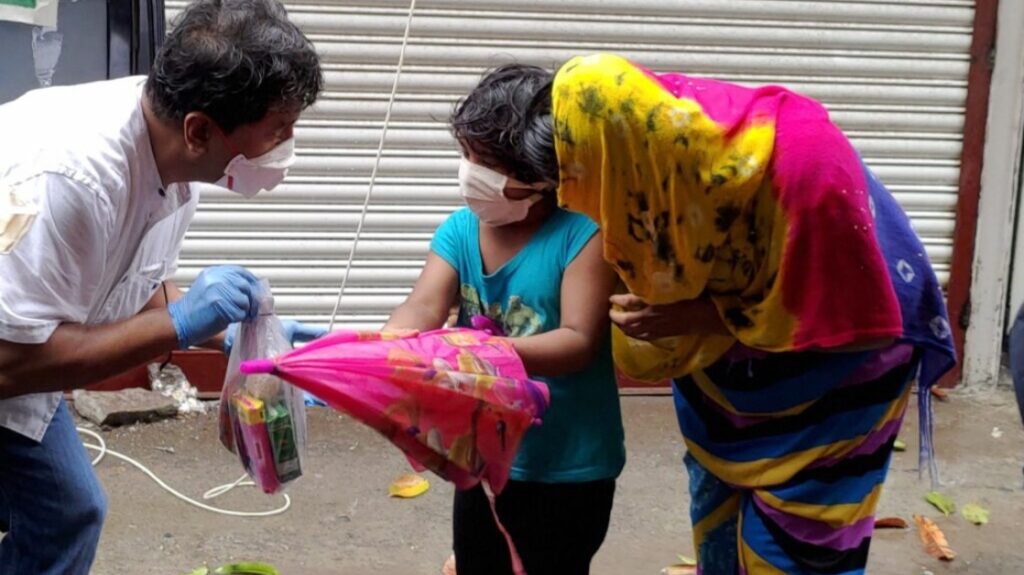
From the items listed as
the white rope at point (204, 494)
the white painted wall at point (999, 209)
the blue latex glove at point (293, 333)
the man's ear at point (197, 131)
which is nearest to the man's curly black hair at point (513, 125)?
the man's ear at point (197, 131)

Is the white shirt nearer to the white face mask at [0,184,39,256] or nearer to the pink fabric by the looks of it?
the white face mask at [0,184,39,256]

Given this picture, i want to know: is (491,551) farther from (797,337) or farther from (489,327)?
(797,337)

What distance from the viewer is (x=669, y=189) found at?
2.05 m

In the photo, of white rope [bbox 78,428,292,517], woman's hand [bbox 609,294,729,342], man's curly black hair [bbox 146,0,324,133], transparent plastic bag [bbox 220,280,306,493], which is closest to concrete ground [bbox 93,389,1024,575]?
white rope [bbox 78,428,292,517]

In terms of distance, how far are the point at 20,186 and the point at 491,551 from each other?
1.18 metres

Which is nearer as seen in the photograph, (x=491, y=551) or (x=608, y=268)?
(x=608, y=268)

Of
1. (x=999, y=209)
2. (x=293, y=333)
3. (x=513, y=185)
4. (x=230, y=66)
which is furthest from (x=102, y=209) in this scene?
(x=999, y=209)

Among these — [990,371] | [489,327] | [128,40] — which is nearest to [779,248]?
[489,327]

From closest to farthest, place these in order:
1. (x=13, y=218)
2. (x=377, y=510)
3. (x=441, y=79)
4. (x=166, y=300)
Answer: (x=13, y=218)
(x=166, y=300)
(x=377, y=510)
(x=441, y=79)

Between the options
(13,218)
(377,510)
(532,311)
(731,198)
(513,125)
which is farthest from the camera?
(377,510)

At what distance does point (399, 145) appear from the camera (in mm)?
4996

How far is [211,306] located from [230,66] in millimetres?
456

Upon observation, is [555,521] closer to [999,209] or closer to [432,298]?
[432,298]

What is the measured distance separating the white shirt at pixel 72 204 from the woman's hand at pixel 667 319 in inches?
37.5
